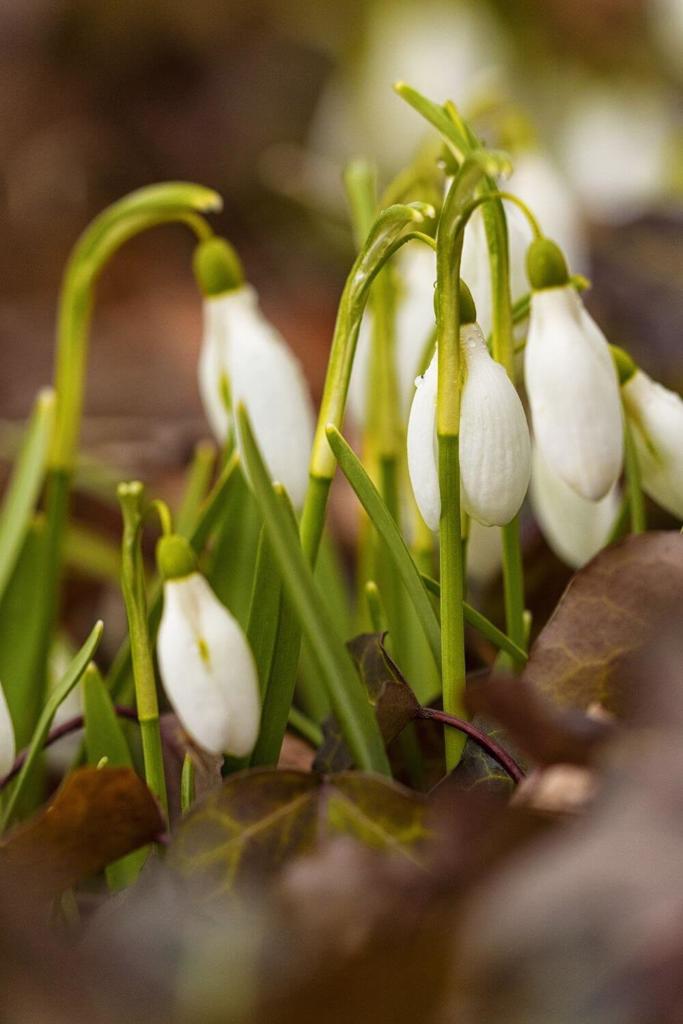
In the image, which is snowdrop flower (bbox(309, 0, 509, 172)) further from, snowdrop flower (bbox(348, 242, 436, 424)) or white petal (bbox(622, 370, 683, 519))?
white petal (bbox(622, 370, 683, 519))

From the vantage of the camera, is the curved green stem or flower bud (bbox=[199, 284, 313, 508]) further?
flower bud (bbox=[199, 284, 313, 508])

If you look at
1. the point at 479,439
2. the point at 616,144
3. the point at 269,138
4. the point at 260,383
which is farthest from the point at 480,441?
the point at 269,138

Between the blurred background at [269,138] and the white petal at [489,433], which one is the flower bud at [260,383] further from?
the blurred background at [269,138]

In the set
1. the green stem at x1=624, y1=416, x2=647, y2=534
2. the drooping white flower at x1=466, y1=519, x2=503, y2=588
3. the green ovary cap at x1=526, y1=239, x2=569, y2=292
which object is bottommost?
the drooping white flower at x1=466, y1=519, x2=503, y2=588

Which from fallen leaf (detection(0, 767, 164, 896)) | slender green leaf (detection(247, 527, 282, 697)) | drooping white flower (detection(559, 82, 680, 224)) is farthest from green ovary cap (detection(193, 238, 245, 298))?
drooping white flower (detection(559, 82, 680, 224))

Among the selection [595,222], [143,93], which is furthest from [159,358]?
[143,93]

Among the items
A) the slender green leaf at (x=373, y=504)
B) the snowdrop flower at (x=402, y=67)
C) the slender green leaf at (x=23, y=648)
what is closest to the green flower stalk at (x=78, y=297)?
the slender green leaf at (x=23, y=648)

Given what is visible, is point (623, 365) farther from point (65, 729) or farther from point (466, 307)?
point (65, 729)

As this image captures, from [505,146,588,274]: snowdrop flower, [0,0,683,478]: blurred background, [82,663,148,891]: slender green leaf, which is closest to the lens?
[82,663,148,891]: slender green leaf
